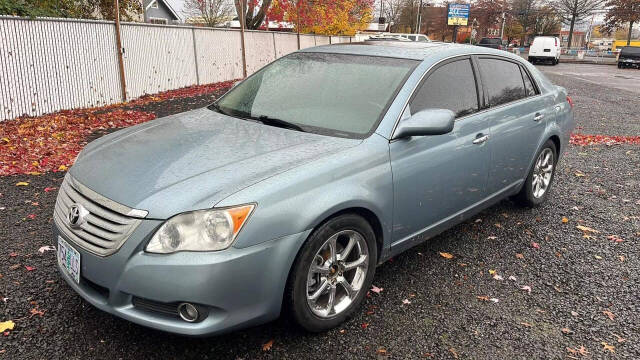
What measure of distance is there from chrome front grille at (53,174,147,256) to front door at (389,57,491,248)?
1.57m

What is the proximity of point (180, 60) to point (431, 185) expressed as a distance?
13.1 meters

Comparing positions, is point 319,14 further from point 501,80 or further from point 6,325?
point 6,325

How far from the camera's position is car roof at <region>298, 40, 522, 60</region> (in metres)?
3.68

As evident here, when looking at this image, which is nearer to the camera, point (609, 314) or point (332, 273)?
point (332, 273)

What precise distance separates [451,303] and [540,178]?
8.13ft

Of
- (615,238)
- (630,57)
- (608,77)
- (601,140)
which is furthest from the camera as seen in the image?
(630,57)

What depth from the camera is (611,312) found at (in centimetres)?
330

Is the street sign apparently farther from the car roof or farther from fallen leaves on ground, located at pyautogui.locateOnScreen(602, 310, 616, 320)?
fallen leaves on ground, located at pyautogui.locateOnScreen(602, 310, 616, 320)

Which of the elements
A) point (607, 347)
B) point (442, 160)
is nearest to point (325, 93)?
point (442, 160)

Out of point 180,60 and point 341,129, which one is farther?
point 180,60

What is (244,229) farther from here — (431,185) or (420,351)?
(431,185)

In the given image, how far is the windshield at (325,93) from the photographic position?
3.24 m

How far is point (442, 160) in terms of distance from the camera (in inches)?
135

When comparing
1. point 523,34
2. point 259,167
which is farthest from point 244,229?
point 523,34
